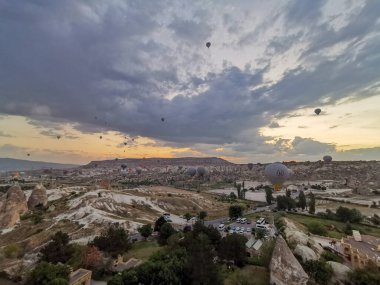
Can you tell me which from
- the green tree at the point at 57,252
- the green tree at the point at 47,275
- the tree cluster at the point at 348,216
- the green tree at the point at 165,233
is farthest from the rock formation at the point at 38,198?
the tree cluster at the point at 348,216

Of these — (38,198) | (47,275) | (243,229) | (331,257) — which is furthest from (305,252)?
(38,198)

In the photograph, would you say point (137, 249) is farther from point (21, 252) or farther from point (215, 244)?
point (21, 252)

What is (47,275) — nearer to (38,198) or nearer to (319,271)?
(319,271)

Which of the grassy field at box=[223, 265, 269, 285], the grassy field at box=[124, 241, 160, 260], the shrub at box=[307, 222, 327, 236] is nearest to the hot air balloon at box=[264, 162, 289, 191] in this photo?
the shrub at box=[307, 222, 327, 236]

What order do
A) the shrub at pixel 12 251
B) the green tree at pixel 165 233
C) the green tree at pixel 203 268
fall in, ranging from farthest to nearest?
1. the shrub at pixel 12 251
2. the green tree at pixel 165 233
3. the green tree at pixel 203 268

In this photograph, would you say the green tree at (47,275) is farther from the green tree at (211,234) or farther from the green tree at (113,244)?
the green tree at (211,234)

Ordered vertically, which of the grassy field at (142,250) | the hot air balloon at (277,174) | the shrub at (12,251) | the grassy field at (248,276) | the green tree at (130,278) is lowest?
the shrub at (12,251)

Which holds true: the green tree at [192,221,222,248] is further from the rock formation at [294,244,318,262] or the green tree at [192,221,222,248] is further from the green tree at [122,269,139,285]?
the green tree at [122,269,139,285]
